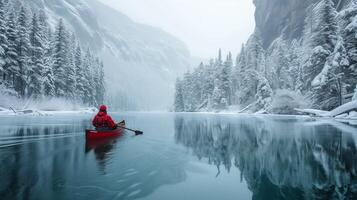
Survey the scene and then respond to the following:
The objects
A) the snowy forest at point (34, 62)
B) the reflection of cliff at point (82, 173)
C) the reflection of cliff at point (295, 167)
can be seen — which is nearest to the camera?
the reflection of cliff at point (82, 173)

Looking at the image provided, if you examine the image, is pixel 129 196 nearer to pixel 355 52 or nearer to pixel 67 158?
pixel 67 158

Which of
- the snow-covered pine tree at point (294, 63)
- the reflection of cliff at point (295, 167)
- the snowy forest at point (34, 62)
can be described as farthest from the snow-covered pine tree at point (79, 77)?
the reflection of cliff at point (295, 167)

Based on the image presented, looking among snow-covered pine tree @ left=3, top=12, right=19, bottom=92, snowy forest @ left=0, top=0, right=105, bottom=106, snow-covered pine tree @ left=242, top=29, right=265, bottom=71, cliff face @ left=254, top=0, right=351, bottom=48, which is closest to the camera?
snow-covered pine tree @ left=3, top=12, right=19, bottom=92

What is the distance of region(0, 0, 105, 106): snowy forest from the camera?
3628 cm

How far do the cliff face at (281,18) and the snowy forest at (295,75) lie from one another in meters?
19.8

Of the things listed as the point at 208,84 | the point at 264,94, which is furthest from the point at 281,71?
the point at 208,84

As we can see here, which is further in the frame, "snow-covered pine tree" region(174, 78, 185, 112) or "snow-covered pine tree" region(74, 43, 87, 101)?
"snow-covered pine tree" region(174, 78, 185, 112)

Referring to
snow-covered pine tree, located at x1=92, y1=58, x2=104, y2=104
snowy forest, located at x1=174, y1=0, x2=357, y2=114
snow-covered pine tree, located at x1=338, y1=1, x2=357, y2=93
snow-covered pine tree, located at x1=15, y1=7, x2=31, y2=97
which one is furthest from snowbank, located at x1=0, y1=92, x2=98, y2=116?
snow-covered pine tree, located at x1=338, y1=1, x2=357, y2=93

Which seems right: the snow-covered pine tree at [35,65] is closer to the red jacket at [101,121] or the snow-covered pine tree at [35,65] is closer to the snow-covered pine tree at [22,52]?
the snow-covered pine tree at [22,52]

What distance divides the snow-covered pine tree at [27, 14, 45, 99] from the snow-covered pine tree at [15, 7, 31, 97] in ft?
4.15

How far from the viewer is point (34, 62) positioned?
41094 millimetres

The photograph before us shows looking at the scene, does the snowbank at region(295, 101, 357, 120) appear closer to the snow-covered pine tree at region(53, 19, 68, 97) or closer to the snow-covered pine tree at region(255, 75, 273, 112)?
the snow-covered pine tree at region(255, 75, 273, 112)

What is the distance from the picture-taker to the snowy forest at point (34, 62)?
119ft

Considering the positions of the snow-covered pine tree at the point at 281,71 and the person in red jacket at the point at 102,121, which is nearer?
the person in red jacket at the point at 102,121
